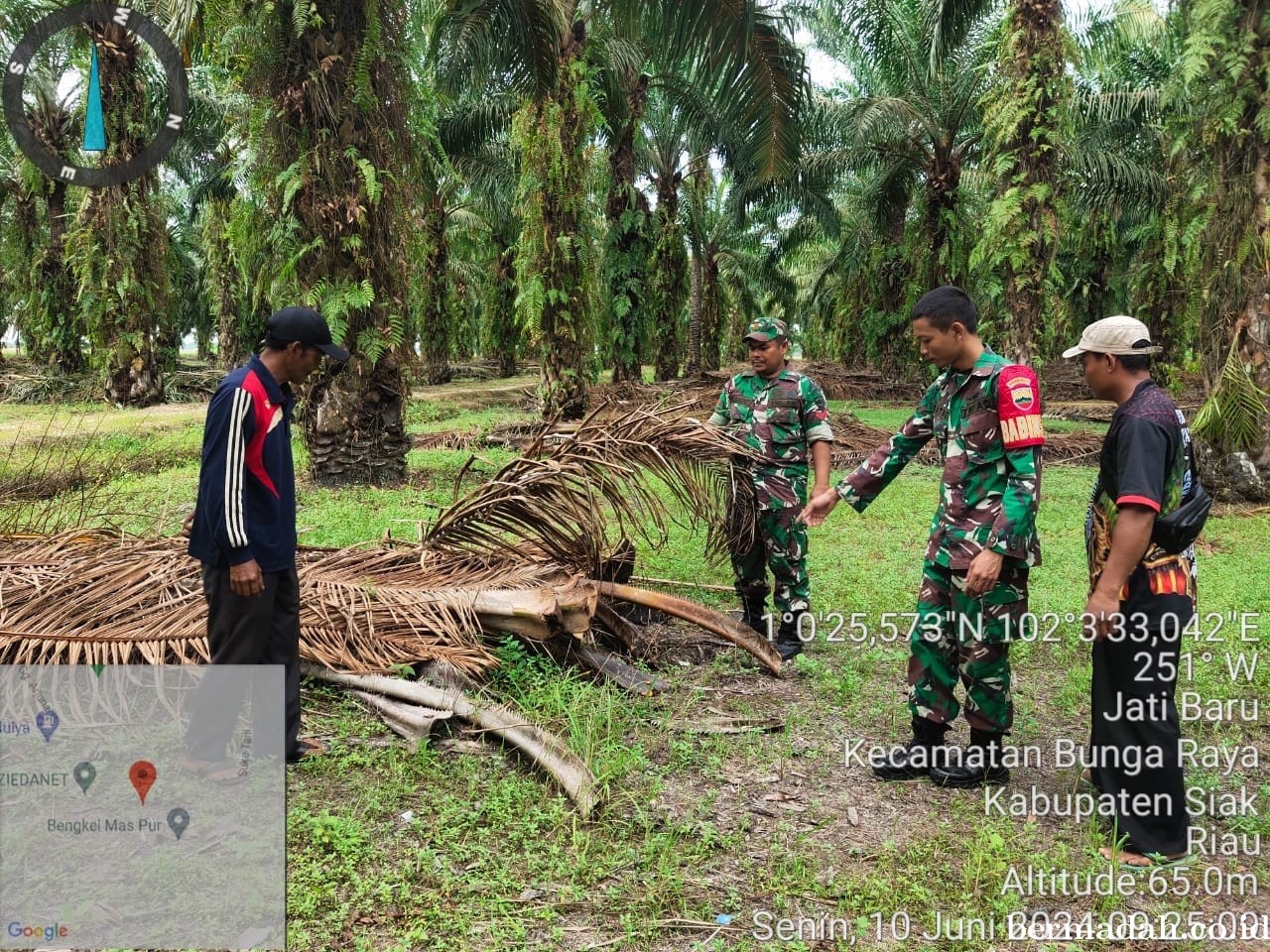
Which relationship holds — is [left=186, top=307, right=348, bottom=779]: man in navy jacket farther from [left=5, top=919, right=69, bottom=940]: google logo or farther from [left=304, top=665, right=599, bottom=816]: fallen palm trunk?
[left=5, top=919, right=69, bottom=940]: google logo

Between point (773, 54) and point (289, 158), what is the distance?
14.5ft

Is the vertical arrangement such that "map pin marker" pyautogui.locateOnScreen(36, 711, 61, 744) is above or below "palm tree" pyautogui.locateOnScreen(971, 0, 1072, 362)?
below

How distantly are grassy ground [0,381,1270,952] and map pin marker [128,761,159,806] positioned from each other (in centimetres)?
47

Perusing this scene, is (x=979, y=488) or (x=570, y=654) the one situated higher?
(x=979, y=488)

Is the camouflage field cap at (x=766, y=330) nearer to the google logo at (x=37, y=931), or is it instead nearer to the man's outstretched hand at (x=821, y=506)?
the man's outstretched hand at (x=821, y=506)

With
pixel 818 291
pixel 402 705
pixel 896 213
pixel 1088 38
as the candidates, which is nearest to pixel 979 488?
pixel 402 705

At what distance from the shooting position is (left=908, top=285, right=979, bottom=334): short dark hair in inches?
133

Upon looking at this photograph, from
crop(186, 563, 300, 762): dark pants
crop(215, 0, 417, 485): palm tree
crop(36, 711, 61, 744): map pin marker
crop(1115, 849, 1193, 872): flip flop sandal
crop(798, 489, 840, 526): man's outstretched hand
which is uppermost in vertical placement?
crop(215, 0, 417, 485): palm tree

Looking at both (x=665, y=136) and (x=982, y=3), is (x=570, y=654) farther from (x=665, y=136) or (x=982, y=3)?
(x=665, y=136)

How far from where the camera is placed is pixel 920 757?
357 cm

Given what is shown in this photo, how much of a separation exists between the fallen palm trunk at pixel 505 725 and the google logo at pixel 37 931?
4.64ft

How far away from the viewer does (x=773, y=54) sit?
791cm

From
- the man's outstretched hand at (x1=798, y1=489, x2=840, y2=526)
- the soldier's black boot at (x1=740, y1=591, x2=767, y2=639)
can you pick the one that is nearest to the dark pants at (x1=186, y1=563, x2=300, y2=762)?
the man's outstretched hand at (x1=798, y1=489, x2=840, y2=526)

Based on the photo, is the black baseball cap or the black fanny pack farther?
the black baseball cap
